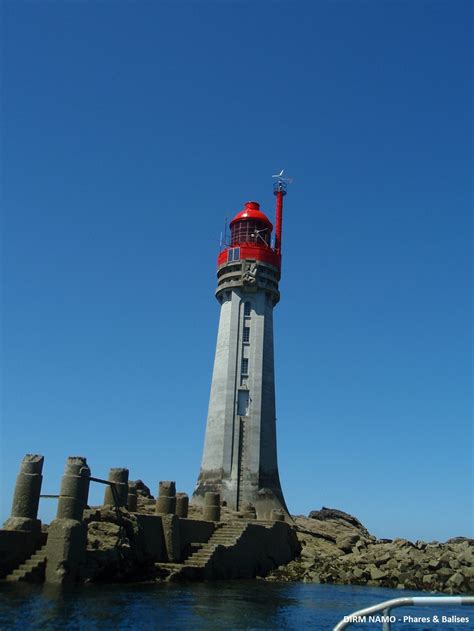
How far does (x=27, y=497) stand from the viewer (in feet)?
85.9

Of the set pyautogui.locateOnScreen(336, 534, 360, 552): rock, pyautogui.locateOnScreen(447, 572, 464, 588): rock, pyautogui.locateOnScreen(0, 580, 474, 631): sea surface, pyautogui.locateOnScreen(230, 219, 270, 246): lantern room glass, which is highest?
pyautogui.locateOnScreen(230, 219, 270, 246): lantern room glass

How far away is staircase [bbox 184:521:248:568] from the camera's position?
31.3 meters

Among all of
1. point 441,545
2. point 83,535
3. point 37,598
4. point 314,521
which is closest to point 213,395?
point 314,521

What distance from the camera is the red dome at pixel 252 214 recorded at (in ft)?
167

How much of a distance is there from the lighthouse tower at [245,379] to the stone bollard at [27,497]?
1961 cm

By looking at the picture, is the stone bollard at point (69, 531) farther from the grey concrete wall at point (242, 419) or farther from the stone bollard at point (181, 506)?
the grey concrete wall at point (242, 419)

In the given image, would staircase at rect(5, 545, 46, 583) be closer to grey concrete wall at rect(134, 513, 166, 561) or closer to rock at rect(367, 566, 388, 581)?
→ grey concrete wall at rect(134, 513, 166, 561)

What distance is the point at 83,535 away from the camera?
84.0ft

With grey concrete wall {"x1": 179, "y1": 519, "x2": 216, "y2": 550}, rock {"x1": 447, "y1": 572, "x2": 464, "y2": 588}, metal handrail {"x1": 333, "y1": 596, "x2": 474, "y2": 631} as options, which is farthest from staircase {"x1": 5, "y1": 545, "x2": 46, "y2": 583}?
rock {"x1": 447, "y1": 572, "x2": 464, "y2": 588}

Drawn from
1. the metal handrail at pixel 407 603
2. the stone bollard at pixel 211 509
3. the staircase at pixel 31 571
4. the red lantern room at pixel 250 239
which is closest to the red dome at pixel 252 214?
the red lantern room at pixel 250 239

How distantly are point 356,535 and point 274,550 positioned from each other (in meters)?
9.47

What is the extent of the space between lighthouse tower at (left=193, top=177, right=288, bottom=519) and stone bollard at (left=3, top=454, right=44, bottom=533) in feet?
64.3

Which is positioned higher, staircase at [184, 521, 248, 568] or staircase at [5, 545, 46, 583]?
staircase at [184, 521, 248, 568]

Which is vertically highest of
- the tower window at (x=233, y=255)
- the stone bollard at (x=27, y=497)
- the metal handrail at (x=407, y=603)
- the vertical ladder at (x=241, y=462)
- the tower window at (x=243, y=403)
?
the tower window at (x=233, y=255)
